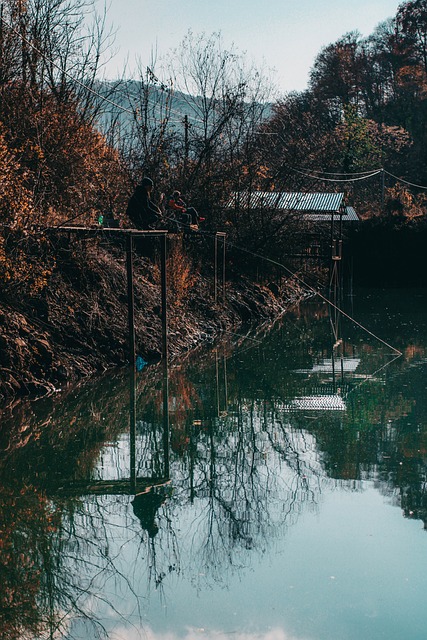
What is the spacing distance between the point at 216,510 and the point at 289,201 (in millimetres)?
26208

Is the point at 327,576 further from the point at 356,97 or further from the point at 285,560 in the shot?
the point at 356,97

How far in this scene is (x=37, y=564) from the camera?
816 cm

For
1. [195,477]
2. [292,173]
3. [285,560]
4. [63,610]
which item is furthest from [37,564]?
[292,173]

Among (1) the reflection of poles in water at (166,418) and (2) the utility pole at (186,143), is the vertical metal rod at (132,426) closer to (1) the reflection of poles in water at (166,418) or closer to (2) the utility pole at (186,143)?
(1) the reflection of poles in water at (166,418)

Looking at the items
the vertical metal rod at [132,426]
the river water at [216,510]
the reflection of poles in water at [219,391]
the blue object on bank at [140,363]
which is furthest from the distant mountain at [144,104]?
the river water at [216,510]

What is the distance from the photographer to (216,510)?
31.4 feet

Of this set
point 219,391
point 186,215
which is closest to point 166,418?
point 219,391

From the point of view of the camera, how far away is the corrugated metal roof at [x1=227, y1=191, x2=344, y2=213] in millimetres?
32094

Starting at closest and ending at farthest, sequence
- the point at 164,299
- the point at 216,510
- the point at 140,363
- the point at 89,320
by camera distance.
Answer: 1. the point at 216,510
2. the point at 89,320
3. the point at 140,363
4. the point at 164,299

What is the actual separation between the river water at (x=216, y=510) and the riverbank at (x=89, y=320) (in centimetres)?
75

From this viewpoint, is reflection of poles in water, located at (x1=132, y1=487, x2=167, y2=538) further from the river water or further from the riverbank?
the riverbank

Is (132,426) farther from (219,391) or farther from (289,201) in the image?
(289,201)

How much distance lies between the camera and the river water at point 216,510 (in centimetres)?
702

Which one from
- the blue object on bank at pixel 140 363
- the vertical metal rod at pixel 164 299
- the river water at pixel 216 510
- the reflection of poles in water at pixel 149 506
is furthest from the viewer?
the vertical metal rod at pixel 164 299
